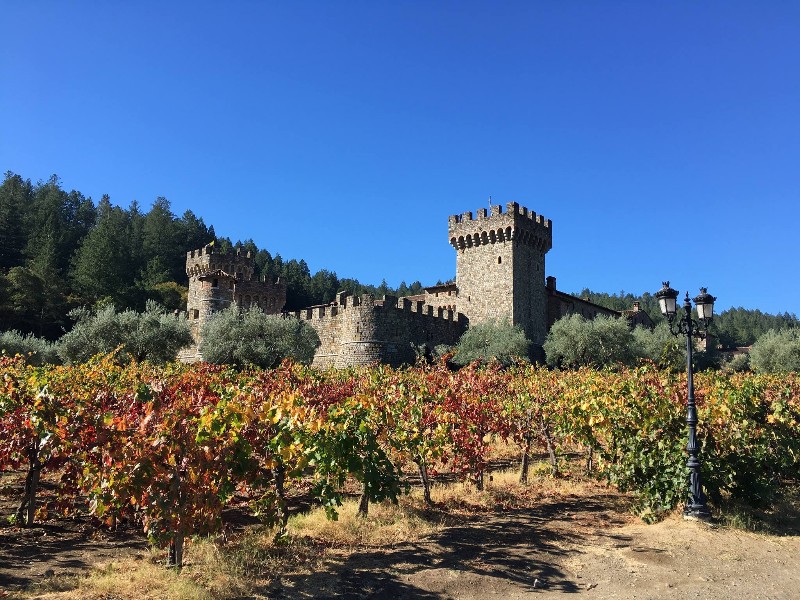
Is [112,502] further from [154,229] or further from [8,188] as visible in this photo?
[8,188]

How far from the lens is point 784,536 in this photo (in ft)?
28.1

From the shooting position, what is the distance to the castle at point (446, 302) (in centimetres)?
3247

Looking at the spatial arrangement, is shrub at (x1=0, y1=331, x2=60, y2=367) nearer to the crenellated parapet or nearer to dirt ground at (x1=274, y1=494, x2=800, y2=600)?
the crenellated parapet

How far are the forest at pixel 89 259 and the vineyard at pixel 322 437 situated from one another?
32.5m

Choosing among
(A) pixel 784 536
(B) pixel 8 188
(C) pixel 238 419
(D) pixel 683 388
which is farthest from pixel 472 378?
(B) pixel 8 188

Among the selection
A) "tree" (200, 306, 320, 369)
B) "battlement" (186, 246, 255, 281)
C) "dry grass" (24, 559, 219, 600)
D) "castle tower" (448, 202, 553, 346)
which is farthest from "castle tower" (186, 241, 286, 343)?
"dry grass" (24, 559, 219, 600)

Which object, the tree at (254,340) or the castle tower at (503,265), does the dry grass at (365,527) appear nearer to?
the tree at (254,340)

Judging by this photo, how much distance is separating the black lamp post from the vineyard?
0.87 ft

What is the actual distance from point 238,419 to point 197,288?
3429cm

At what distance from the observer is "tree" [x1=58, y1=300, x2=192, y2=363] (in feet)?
96.3

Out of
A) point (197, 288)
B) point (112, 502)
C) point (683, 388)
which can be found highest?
point (197, 288)

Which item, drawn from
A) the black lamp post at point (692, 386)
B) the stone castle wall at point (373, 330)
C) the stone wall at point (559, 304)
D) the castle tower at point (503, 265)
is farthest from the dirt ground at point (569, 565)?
the stone wall at point (559, 304)

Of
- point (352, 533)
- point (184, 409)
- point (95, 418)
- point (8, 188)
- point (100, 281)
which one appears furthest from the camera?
point (8, 188)

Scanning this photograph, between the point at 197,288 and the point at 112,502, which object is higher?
the point at 197,288
